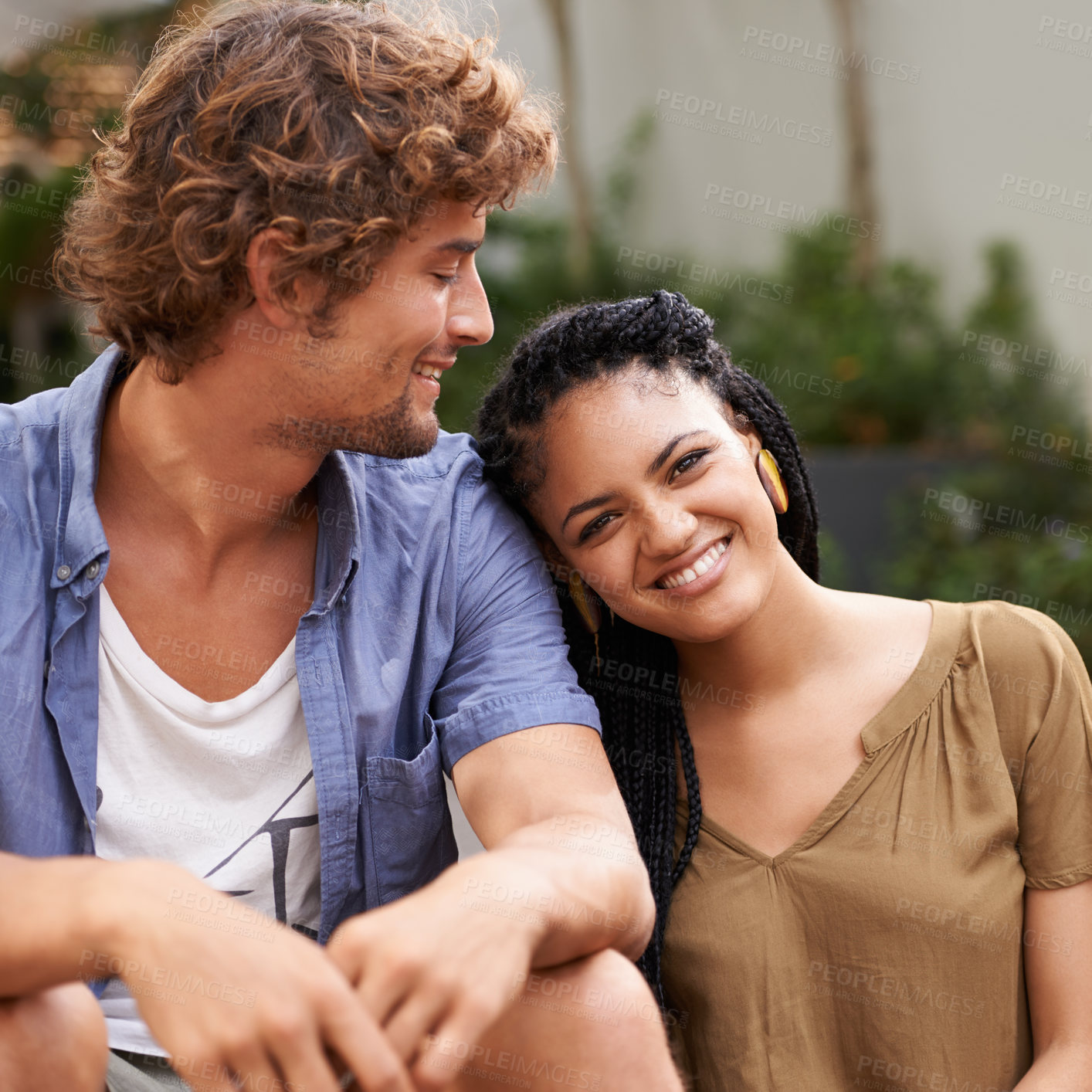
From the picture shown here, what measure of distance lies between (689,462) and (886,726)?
1.96 ft

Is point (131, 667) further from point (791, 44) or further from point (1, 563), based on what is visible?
point (791, 44)

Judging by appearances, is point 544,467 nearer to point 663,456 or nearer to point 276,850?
point 663,456

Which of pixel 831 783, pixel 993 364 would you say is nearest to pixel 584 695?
pixel 831 783

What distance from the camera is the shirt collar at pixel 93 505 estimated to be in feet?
6.61

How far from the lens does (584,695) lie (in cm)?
208

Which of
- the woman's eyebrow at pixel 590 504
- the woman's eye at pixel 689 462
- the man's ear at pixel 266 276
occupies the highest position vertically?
the man's ear at pixel 266 276

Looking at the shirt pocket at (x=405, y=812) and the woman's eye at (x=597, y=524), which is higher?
the woman's eye at (x=597, y=524)

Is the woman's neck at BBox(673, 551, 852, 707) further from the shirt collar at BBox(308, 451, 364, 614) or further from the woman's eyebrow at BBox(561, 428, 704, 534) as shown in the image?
the shirt collar at BBox(308, 451, 364, 614)

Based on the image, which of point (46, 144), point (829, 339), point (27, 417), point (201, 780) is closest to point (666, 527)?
point (201, 780)

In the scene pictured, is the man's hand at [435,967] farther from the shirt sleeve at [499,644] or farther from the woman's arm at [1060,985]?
the woman's arm at [1060,985]

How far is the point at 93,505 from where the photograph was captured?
204 cm

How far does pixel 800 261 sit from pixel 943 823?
5627 mm

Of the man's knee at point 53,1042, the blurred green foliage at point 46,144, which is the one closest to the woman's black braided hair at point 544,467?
the man's knee at point 53,1042

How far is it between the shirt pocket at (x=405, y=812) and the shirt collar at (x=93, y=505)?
31 centimetres
